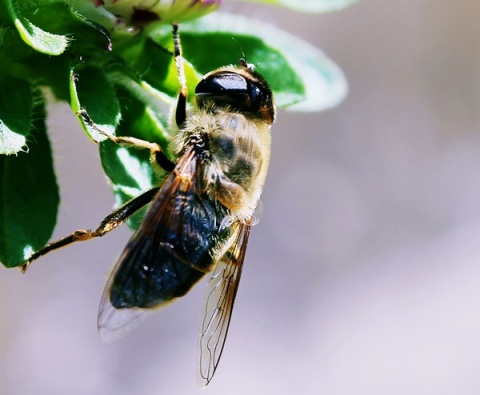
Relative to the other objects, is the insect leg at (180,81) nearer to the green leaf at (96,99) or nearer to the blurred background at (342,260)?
the green leaf at (96,99)

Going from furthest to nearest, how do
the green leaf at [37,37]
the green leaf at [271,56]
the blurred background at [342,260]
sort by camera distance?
the blurred background at [342,260]
the green leaf at [271,56]
the green leaf at [37,37]

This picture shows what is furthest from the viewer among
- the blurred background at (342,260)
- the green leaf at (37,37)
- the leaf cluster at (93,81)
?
the blurred background at (342,260)

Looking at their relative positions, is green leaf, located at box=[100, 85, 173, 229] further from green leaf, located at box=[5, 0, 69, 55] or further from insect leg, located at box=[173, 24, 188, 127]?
green leaf, located at box=[5, 0, 69, 55]

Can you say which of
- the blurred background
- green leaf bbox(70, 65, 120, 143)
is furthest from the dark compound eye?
the blurred background

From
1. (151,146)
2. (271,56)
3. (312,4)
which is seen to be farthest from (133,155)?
(312,4)

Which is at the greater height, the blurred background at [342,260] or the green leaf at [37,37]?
the green leaf at [37,37]

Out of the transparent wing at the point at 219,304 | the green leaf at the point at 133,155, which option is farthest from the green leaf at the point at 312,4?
the transparent wing at the point at 219,304

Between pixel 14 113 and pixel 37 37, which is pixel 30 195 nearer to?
pixel 14 113
